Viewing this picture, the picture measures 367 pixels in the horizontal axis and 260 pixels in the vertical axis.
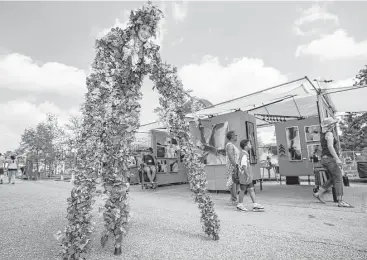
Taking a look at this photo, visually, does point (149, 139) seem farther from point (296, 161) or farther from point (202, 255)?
point (202, 255)

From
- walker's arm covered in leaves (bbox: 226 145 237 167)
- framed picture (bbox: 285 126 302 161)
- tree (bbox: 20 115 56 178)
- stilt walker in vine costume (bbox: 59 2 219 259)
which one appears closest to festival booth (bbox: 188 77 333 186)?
framed picture (bbox: 285 126 302 161)

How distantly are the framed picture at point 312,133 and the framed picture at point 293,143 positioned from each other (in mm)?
379

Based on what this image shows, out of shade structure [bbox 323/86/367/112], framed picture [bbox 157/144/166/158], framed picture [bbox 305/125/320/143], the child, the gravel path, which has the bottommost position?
the gravel path

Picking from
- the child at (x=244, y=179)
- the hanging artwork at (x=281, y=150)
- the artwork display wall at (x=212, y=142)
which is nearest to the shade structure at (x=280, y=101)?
the artwork display wall at (x=212, y=142)

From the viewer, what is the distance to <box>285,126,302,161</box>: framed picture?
1073 cm

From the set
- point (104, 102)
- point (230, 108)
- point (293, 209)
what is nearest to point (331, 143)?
point (293, 209)

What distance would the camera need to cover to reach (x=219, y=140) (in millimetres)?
8391

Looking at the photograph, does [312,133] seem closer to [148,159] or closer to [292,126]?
[292,126]

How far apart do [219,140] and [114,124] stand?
599 cm

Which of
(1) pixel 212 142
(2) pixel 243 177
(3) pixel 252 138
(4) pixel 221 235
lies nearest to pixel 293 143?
(3) pixel 252 138

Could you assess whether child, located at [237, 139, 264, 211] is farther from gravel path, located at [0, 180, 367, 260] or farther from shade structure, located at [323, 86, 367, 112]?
shade structure, located at [323, 86, 367, 112]

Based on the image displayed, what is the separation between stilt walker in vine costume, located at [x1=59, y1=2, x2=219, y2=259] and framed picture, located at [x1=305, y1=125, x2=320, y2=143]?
9.07m

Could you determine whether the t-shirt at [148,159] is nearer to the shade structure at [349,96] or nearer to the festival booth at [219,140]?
the festival booth at [219,140]

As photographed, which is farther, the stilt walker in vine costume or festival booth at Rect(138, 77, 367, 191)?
festival booth at Rect(138, 77, 367, 191)
